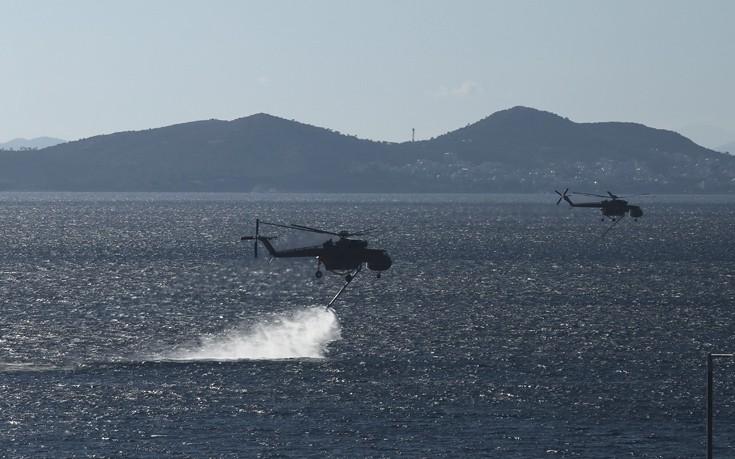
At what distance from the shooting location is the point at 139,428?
80250mm

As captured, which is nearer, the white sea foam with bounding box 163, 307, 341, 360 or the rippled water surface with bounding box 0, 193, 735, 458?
the rippled water surface with bounding box 0, 193, 735, 458

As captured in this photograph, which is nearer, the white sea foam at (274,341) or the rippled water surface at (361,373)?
the rippled water surface at (361,373)

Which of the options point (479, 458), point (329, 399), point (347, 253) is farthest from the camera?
point (347, 253)

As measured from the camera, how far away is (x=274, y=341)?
389ft

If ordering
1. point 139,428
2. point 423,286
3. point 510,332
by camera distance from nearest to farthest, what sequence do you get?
1. point 139,428
2. point 510,332
3. point 423,286

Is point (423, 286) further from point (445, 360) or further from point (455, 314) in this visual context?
point (445, 360)

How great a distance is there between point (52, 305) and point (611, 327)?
65.4 metres

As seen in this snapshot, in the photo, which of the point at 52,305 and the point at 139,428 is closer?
the point at 139,428

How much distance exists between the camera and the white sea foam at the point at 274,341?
110125 millimetres

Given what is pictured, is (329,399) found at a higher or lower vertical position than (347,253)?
A: lower

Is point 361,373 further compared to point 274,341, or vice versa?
point 274,341

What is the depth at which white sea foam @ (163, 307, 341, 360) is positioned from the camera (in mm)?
110125

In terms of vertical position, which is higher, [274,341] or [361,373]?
[361,373]

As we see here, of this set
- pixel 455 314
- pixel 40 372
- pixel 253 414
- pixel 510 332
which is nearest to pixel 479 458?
pixel 253 414
